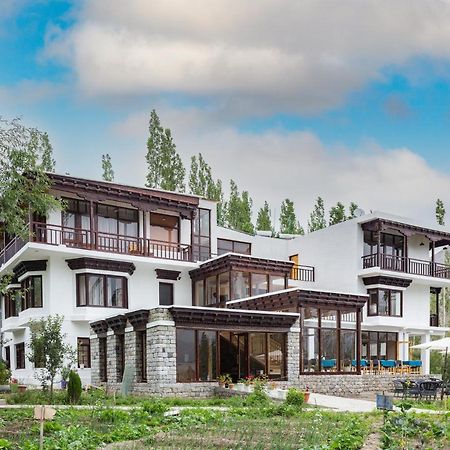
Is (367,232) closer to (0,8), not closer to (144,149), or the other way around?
(144,149)

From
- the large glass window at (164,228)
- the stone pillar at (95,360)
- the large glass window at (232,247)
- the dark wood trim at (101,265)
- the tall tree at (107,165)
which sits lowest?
the stone pillar at (95,360)

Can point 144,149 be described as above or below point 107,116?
above

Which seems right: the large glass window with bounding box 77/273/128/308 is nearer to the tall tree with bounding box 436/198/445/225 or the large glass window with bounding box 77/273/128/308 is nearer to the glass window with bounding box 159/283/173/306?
the glass window with bounding box 159/283/173/306

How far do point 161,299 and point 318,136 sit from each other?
12902 millimetres

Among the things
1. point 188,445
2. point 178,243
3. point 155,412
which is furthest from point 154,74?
point 178,243

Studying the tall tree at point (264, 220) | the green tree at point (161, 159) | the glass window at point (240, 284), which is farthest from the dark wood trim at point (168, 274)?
the tall tree at point (264, 220)

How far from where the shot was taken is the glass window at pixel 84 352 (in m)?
29.8

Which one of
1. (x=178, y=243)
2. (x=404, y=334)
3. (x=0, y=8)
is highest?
(x=0, y=8)

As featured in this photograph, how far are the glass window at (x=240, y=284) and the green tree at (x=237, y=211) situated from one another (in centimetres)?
1732

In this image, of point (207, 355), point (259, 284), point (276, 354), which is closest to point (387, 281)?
point (259, 284)

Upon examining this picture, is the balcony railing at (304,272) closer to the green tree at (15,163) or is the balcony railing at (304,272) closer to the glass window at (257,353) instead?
the glass window at (257,353)

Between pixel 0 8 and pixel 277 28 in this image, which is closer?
pixel 0 8

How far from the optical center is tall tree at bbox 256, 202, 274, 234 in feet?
168

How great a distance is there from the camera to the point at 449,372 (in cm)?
2528
